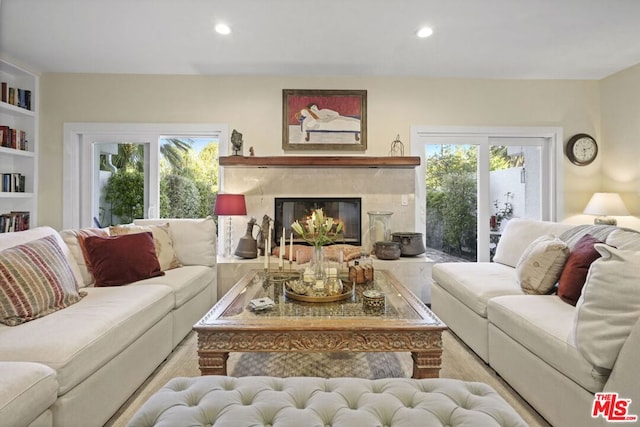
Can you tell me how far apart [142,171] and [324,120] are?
2.25 meters

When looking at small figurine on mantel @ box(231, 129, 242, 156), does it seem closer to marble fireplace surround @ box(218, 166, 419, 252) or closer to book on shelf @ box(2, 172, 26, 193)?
marble fireplace surround @ box(218, 166, 419, 252)

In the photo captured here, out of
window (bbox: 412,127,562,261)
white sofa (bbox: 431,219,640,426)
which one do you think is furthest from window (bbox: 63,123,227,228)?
white sofa (bbox: 431,219,640,426)

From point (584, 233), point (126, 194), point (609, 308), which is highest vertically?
point (126, 194)

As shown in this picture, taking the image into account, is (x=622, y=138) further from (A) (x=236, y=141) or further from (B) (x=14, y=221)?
(B) (x=14, y=221)

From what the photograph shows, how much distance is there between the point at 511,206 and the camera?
4082mm

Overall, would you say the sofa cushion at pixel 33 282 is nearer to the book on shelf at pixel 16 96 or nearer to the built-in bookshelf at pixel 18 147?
the built-in bookshelf at pixel 18 147

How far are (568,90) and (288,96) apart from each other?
10.9 ft

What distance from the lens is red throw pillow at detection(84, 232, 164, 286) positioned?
92.1 inches

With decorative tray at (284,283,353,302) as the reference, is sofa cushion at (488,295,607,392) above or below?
below

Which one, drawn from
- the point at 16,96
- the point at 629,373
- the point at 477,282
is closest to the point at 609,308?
the point at 629,373

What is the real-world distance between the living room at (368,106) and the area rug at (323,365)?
6.24 feet

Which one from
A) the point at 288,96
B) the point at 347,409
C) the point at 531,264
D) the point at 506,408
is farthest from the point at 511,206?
the point at 347,409

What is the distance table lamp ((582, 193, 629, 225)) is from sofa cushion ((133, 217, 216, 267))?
13.4ft

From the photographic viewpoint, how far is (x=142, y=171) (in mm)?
3965
